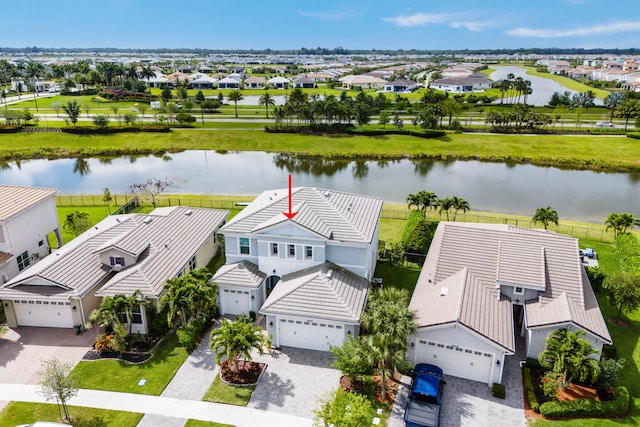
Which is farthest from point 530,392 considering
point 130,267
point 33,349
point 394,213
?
point 33,349

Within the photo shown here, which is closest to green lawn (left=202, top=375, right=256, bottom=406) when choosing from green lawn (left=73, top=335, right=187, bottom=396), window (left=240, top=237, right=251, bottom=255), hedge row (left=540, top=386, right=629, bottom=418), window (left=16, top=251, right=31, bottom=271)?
green lawn (left=73, top=335, right=187, bottom=396)

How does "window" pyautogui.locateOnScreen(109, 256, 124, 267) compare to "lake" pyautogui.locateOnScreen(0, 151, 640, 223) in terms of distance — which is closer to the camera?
"window" pyautogui.locateOnScreen(109, 256, 124, 267)

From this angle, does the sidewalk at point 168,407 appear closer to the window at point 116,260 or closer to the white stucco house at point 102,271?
the white stucco house at point 102,271

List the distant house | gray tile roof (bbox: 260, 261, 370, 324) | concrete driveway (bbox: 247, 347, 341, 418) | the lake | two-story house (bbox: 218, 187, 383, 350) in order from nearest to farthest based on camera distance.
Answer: concrete driveway (bbox: 247, 347, 341, 418) < gray tile roof (bbox: 260, 261, 370, 324) < two-story house (bbox: 218, 187, 383, 350) < the lake < the distant house

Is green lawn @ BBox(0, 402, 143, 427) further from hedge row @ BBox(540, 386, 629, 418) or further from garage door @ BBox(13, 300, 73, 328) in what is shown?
hedge row @ BBox(540, 386, 629, 418)

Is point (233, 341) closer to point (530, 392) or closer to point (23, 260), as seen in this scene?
point (530, 392)

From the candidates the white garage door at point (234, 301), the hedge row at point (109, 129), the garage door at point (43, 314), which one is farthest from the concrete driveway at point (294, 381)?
the hedge row at point (109, 129)

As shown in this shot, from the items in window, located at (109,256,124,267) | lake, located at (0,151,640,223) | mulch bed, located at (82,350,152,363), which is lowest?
mulch bed, located at (82,350,152,363)
